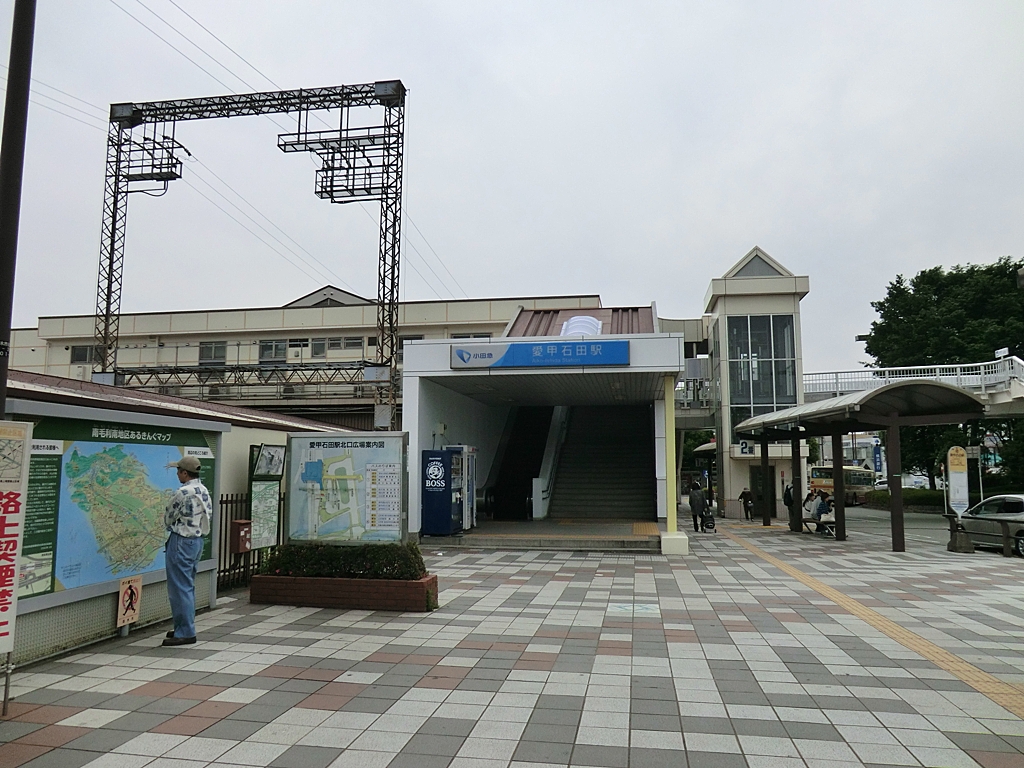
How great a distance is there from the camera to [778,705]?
207 inches

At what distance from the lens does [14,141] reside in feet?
15.9

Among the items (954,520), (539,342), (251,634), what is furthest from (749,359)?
(251,634)

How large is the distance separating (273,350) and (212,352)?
3.33 metres

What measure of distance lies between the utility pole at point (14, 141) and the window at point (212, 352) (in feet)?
108

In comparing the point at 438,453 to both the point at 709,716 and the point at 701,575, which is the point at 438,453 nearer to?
the point at 701,575

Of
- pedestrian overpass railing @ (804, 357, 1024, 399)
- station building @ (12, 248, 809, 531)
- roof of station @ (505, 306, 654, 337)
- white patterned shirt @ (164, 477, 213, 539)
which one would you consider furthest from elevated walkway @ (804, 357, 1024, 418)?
white patterned shirt @ (164, 477, 213, 539)

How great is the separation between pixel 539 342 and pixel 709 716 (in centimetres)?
1089

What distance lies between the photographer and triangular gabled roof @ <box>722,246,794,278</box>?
31.8m

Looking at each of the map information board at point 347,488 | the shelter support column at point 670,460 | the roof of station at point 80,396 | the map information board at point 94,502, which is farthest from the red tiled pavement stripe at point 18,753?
the shelter support column at point 670,460

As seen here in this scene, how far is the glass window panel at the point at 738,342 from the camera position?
3162 centimetres

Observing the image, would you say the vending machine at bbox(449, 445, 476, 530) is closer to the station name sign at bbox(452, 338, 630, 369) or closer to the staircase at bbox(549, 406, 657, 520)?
the station name sign at bbox(452, 338, 630, 369)

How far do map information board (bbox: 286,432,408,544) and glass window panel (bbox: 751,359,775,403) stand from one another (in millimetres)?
25077

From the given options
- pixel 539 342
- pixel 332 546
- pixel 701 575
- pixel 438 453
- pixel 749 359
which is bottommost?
pixel 701 575

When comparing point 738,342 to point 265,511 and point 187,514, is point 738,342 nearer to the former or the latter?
point 265,511
